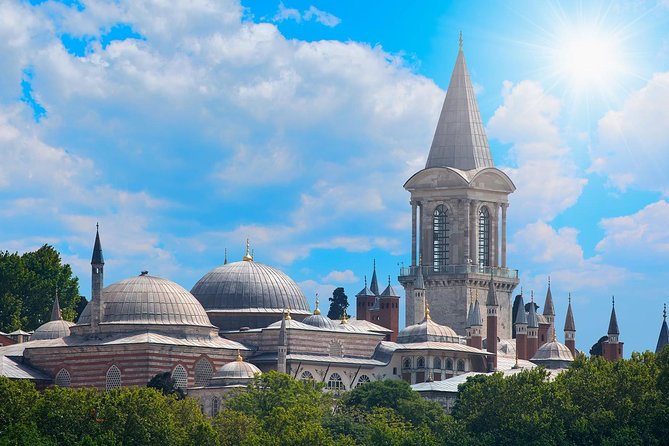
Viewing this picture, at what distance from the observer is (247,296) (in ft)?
405

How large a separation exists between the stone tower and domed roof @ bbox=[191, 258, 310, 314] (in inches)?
617

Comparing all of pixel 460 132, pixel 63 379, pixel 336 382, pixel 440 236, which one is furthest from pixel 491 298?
pixel 63 379

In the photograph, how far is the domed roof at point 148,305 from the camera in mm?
114812

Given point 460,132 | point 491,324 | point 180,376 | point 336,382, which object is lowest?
point 180,376

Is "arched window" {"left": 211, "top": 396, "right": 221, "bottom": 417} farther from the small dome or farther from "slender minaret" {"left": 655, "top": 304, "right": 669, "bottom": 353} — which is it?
"slender minaret" {"left": 655, "top": 304, "right": 669, "bottom": 353}

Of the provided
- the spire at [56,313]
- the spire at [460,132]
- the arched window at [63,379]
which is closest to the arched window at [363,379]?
the arched window at [63,379]

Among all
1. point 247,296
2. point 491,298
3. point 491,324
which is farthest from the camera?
point 491,298

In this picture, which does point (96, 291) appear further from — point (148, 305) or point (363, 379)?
point (363, 379)

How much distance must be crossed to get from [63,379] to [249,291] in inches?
528

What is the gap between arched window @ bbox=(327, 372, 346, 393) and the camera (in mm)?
120188

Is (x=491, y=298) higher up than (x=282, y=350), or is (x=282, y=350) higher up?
(x=491, y=298)

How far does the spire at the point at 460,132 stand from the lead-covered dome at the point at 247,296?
18.4m

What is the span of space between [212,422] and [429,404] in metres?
12.7

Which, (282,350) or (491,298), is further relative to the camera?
(491,298)
